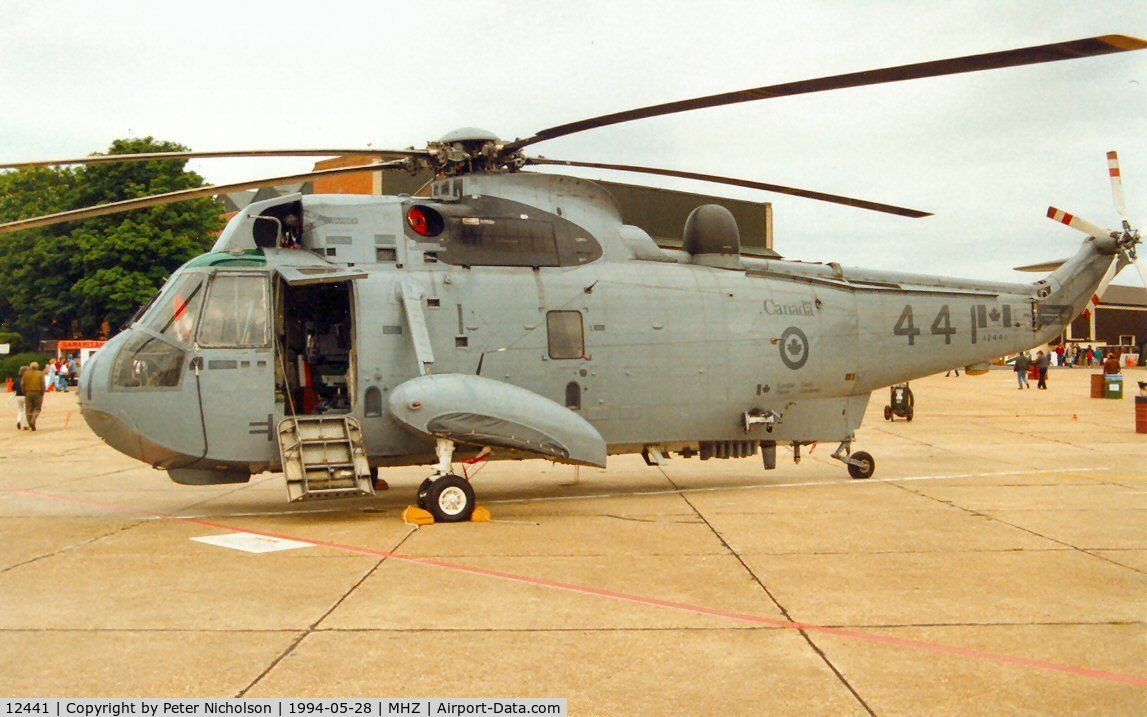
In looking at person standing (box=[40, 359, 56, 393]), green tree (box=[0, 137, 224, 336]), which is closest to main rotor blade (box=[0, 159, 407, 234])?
green tree (box=[0, 137, 224, 336])

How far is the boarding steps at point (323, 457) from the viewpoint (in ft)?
33.5

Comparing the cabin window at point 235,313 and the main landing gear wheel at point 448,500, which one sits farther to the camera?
the cabin window at point 235,313

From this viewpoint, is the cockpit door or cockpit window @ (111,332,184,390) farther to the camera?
the cockpit door

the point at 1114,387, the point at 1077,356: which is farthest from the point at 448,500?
the point at 1077,356

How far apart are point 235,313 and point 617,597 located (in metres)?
5.95

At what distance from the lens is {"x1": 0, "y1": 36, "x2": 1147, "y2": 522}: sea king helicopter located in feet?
33.9

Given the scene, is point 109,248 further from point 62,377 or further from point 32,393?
point 32,393

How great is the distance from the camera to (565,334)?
11.8 metres

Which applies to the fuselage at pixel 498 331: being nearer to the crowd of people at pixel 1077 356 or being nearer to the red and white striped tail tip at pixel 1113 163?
the red and white striped tail tip at pixel 1113 163

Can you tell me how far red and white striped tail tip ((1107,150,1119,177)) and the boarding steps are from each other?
13.2 metres

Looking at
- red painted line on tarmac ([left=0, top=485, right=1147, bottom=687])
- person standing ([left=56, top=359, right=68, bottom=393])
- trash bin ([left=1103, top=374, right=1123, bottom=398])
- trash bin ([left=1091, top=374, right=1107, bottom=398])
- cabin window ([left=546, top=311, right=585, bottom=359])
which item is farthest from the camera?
person standing ([left=56, top=359, right=68, bottom=393])

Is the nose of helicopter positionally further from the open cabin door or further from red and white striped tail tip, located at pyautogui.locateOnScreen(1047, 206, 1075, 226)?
red and white striped tail tip, located at pyautogui.locateOnScreen(1047, 206, 1075, 226)

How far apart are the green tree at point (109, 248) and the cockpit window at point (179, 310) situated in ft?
126

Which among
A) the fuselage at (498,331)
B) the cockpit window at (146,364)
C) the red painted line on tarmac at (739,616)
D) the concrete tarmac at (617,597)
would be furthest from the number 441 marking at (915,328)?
the cockpit window at (146,364)
